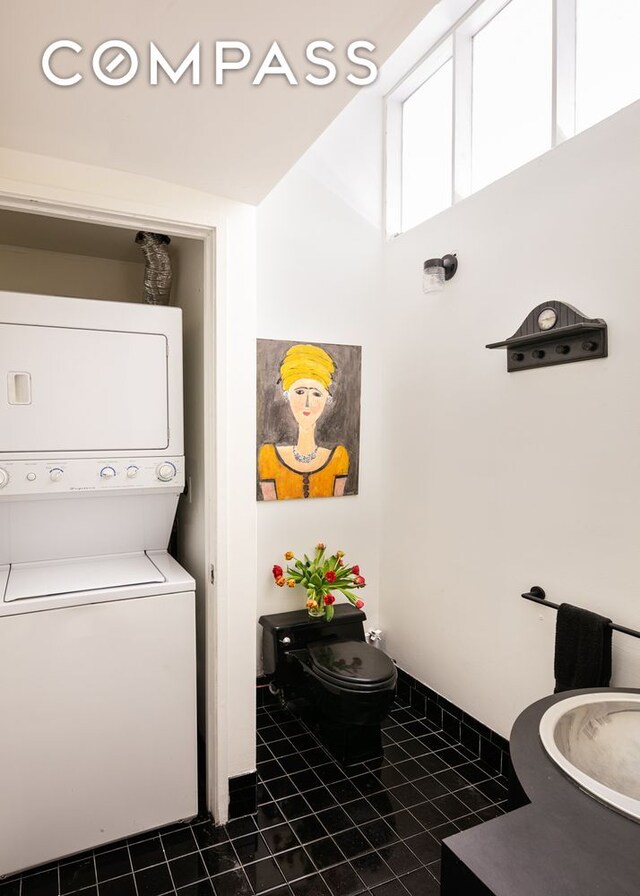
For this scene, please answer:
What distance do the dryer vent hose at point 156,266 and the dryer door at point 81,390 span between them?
0.38m

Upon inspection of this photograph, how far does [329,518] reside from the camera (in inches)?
119

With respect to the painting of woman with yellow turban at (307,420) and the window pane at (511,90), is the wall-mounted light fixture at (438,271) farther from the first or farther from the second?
the painting of woman with yellow turban at (307,420)

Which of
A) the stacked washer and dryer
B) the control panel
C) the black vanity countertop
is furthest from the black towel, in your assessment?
the control panel

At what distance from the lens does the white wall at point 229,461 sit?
1.98m

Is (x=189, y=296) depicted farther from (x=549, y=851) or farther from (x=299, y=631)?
(x=549, y=851)

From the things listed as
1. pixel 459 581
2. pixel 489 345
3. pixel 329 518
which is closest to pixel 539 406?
pixel 489 345

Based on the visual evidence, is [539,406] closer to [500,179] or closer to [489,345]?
[489,345]

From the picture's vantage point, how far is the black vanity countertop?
2.66 ft

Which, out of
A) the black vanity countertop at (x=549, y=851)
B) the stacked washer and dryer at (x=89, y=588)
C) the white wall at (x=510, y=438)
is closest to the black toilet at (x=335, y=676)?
the white wall at (x=510, y=438)

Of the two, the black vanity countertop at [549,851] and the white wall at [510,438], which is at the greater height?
the white wall at [510,438]

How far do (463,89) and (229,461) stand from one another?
2013 millimetres

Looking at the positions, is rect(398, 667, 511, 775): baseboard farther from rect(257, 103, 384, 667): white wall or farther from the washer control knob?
the washer control knob

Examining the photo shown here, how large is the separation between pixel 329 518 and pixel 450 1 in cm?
247

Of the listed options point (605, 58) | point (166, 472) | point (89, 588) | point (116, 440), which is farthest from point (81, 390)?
point (605, 58)
